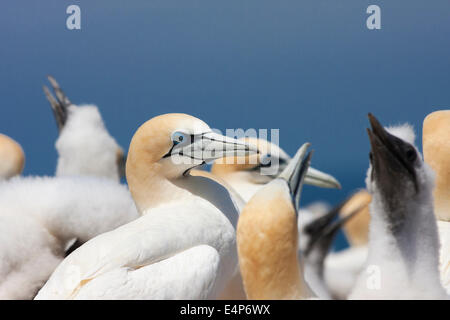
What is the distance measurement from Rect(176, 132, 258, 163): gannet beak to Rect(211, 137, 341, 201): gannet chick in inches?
47.2

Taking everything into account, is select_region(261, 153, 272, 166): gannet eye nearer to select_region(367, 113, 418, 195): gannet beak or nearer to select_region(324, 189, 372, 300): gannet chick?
select_region(324, 189, 372, 300): gannet chick

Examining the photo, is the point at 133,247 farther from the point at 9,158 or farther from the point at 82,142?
the point at 82,142

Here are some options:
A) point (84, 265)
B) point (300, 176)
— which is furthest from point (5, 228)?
point (300, 176)

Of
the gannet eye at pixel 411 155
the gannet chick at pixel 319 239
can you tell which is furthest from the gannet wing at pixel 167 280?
the gannet eye at pixel 411 155

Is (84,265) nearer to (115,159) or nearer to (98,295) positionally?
(98,295)

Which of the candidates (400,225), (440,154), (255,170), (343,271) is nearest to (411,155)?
(400,225)

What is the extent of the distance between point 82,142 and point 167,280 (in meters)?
3.08

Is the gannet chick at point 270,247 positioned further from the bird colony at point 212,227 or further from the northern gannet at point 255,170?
the northern gannet at point 255,170

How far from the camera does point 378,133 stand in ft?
7.63

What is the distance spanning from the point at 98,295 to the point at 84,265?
7.8 inches

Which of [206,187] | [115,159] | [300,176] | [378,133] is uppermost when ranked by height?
[378,133]

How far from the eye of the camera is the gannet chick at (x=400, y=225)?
7.61 ft

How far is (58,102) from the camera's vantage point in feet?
19.5
